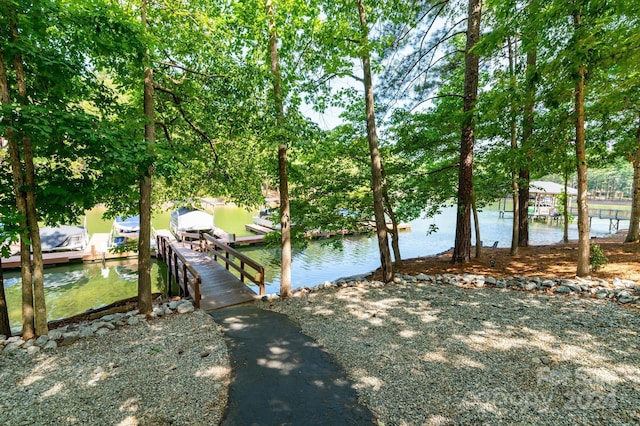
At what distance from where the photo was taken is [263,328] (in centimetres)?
526

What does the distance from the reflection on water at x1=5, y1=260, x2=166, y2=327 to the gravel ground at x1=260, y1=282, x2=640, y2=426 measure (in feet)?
→ 27.7

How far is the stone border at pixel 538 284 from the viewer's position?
17.2 ft

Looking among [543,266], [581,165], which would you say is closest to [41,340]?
[581,165]

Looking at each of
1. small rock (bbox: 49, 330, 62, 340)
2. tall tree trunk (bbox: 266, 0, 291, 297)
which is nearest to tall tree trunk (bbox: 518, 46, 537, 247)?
tall tree trunk (bbox: 266, 0, 291, 297)

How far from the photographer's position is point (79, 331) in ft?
16.5

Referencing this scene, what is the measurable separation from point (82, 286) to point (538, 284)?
15.5m

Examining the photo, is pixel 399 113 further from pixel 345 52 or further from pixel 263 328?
pixel 263 328

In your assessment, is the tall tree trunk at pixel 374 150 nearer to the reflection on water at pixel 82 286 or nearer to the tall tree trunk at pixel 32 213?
the tall tree trunk at pixel 32 213

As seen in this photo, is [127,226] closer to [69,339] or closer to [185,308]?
[185,308]

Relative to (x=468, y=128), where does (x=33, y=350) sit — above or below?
below

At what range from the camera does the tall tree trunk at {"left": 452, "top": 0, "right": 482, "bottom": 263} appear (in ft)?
23.3

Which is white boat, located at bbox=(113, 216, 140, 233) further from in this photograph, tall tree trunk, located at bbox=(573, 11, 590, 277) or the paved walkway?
tall tree trunk, located at bbox=(573, 11, 590, 277)

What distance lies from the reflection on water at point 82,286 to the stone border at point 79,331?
16.7 ft

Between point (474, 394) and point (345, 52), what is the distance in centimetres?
683
